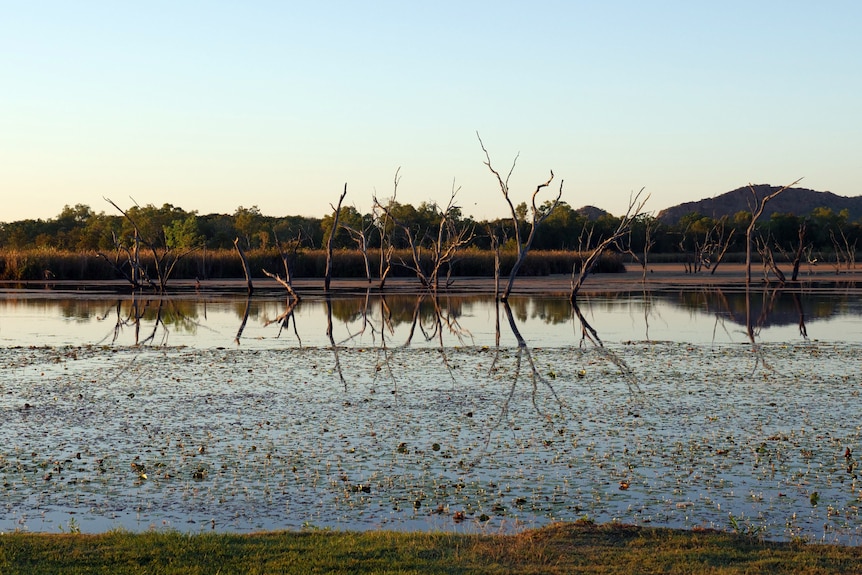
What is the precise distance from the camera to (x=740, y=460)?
427 inches

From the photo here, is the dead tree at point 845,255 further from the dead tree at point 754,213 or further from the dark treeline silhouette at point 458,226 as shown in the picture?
the dead tree at point 754,213

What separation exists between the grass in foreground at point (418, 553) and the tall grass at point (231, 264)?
2084 inches

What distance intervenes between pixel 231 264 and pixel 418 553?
6015 cm

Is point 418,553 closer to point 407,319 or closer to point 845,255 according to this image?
point 407,319

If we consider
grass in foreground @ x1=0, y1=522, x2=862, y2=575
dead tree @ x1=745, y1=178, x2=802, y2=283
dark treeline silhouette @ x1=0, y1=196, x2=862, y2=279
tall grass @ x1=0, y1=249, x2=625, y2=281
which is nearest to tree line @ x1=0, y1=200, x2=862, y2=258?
dark treeline silhouette @ x1=0, y1=196, x2=862, y2=279

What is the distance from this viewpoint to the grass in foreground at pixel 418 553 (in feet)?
22.4

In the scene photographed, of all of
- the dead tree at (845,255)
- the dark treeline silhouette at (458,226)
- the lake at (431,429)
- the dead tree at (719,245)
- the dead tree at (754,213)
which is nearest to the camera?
the lake at (431,429)

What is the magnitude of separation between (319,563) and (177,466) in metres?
4.19

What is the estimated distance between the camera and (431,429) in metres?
12.8

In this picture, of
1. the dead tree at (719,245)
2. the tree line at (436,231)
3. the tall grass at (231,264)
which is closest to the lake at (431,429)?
the tall grass at (231,264)

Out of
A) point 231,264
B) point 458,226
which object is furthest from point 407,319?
point 458,226

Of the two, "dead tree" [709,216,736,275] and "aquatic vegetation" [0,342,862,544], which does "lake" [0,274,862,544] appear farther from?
"dead tree" [709,216,736,275]

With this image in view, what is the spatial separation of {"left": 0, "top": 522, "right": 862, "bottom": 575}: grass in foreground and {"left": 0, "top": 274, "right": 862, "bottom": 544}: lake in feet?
2.43

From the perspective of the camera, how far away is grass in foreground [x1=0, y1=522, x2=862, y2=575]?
684cm
